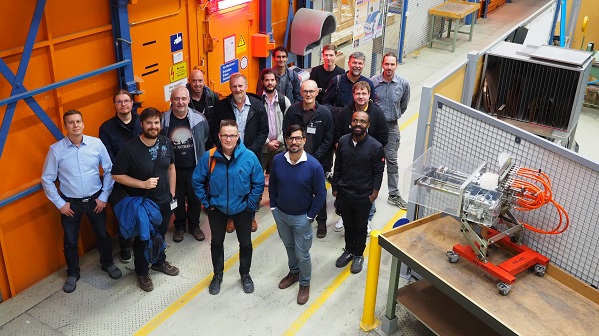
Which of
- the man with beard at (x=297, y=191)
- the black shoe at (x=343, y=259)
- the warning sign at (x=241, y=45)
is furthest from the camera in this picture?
the warning sign at (x=241, y=45)

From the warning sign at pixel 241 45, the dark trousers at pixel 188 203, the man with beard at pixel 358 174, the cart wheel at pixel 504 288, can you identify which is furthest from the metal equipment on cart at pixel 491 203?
the warning sign at pixel 241 45

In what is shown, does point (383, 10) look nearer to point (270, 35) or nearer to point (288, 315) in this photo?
point (270, 35)

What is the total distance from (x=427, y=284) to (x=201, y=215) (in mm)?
3272

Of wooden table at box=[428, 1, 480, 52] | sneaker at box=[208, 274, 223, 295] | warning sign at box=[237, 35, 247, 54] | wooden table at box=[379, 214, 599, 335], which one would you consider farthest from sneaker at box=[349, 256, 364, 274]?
wooden table at box=[428, 1, 480, 52]

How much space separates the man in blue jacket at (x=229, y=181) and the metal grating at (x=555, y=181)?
1.94 m

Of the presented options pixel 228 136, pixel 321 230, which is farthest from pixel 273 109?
pixel 228 136

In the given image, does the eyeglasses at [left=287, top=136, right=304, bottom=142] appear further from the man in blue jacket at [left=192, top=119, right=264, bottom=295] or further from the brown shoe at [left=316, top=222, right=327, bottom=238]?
the brown shoe at [left=316, top=222, right=327, bottom=238]

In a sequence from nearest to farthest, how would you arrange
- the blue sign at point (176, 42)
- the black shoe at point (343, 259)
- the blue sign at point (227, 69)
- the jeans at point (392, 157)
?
the black shoe at point (343, 259)
the blue sign at point (176, 42)
the jeans at point (392, 157)
the blue sign at point (227, 69)

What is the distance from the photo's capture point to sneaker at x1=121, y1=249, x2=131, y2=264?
21.6 ft

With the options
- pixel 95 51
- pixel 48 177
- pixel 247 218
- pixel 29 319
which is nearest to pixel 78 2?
pixel 95 51

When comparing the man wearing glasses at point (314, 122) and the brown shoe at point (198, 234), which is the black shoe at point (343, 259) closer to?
the man wearing glasses at point (314, 122)

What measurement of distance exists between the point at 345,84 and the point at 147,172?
2.81m

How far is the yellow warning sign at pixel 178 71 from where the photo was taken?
7230 mm

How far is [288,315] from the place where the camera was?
5836 mm
